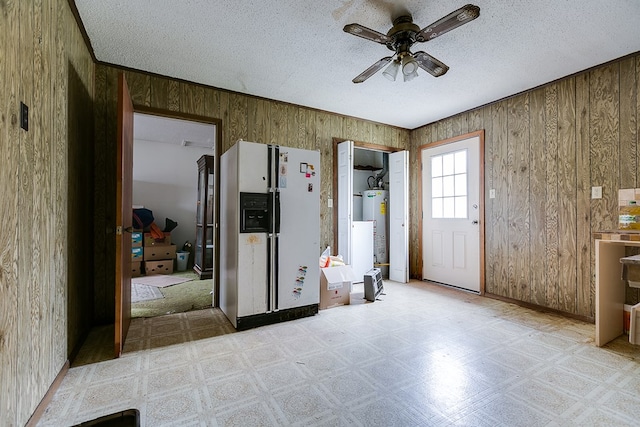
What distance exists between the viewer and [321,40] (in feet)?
8.01

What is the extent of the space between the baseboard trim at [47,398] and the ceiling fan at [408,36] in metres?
2.75

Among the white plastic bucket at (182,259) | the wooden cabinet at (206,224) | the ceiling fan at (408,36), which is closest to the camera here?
the ceiling fan at (408,36)

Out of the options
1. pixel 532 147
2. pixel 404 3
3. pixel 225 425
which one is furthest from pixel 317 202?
pixel 532 147

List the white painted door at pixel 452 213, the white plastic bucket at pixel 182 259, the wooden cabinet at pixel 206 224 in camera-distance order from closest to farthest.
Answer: the white painted door at pixel 452 213 → the wooden cabinet at pixel 206 224 → the white plastic bucket at pixel 182 259

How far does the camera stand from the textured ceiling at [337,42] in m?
2.07

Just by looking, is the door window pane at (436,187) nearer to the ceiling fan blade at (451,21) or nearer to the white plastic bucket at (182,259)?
the ceiling fan blade at (451,21)

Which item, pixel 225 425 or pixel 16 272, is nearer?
pixel 16 272

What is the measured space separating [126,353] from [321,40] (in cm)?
288

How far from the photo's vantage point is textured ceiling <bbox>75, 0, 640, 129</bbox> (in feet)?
6.78

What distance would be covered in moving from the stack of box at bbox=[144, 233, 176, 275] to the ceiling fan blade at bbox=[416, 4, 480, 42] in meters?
5.07

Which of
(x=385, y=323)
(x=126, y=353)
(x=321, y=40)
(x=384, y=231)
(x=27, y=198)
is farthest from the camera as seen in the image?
(x=384, y=231)

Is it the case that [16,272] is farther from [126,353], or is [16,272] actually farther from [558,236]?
[558,236]

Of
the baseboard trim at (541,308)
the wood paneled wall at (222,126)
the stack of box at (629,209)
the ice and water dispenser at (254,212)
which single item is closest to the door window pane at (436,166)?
the wood paneled wall at (222,126)

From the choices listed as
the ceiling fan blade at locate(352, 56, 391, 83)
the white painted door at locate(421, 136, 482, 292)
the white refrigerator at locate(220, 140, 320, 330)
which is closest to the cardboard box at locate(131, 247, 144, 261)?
the white refrigerator at locate(220, 140, 320, 330)
